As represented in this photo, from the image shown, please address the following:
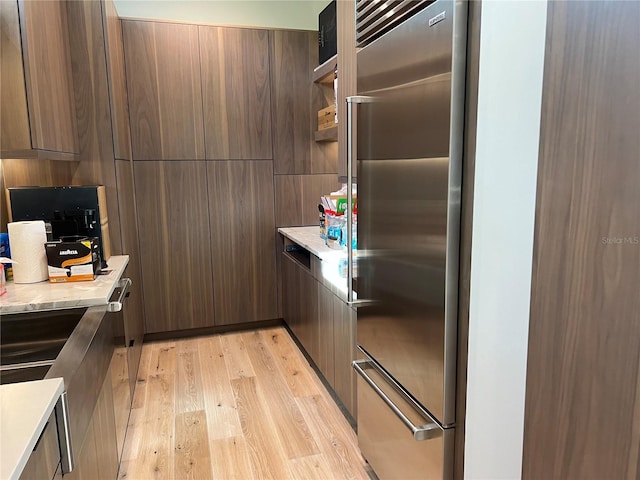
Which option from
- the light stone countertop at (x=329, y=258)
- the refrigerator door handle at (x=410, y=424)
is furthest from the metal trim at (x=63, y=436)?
the light stone countertop at (x=329, y=258)

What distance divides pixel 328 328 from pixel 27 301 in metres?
1.49

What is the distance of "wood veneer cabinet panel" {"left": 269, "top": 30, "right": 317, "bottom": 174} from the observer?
3.54m

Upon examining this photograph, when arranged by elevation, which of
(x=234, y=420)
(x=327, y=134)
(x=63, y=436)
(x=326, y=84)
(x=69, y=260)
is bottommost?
(x=234, y=420)

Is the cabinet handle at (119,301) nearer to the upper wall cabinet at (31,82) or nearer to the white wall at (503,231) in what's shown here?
the upper wall cabinet at (31,82)

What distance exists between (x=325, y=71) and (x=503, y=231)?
2.43 metres

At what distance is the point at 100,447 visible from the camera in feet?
5.52

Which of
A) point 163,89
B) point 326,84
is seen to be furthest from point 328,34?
point 163,89

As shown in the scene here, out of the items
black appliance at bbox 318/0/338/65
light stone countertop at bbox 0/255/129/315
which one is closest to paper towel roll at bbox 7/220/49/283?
light stone countertop at bbox 0/255/129/315

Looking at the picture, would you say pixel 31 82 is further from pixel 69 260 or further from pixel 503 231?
pixel 503 231

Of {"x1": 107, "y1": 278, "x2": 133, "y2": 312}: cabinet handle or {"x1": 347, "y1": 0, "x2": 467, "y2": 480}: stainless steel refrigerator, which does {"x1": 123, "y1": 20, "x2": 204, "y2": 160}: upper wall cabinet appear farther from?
{"x1": 347, "y1": 0, "x2": 467, "y2": 480}: stainless steel refrigerator

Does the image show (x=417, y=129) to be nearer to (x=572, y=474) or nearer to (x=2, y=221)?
(x=572, y=474)

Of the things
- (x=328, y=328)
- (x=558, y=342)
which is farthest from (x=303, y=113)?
(x=558, y=342)

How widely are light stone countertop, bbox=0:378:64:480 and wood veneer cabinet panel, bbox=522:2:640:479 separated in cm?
121

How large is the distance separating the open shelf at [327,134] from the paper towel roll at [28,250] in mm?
1922
